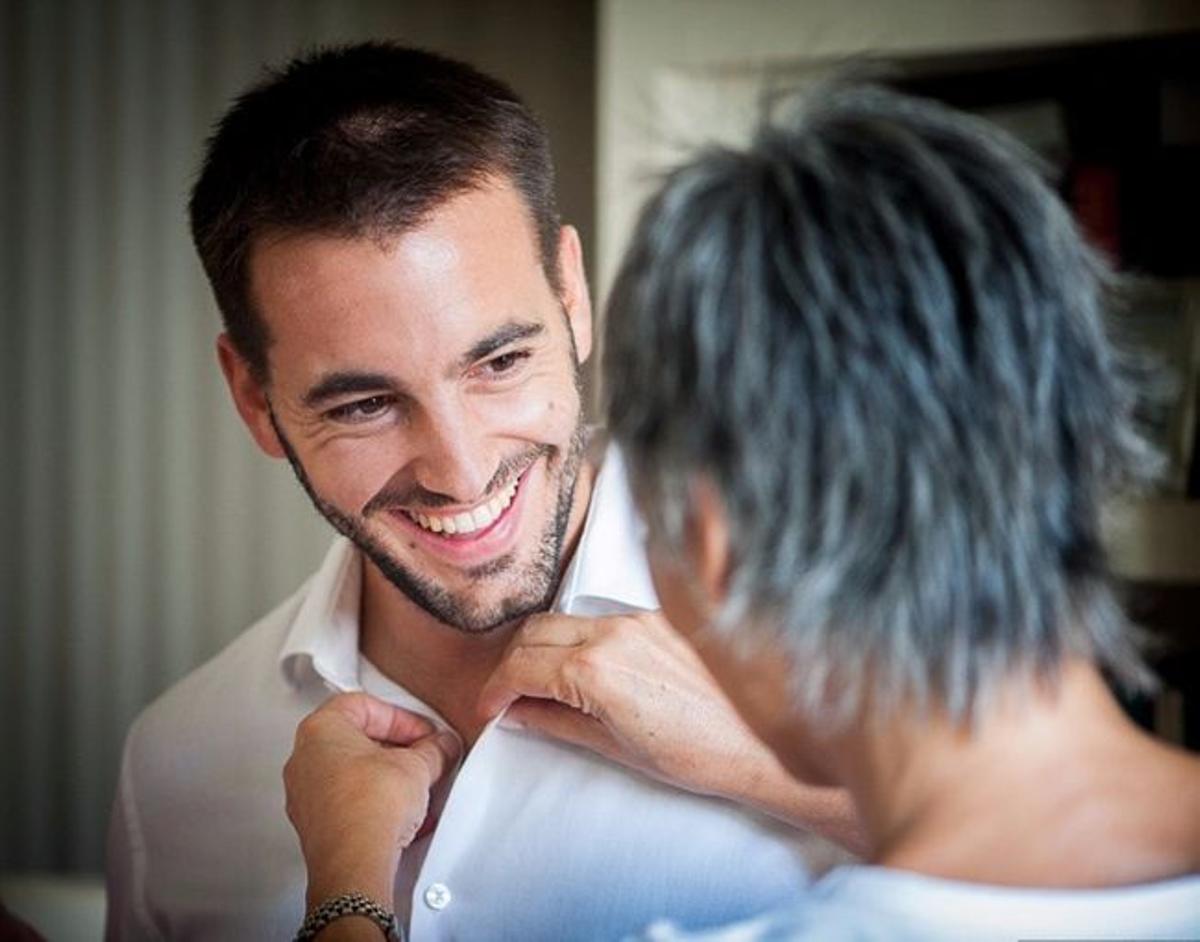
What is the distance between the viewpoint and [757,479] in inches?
21.9

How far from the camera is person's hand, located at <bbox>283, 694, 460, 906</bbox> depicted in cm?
82

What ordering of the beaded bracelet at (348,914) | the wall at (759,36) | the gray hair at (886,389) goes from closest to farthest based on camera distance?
the gray hair at (886,389) < the beaded bracelet at (348,914) < the wall at (759,36)

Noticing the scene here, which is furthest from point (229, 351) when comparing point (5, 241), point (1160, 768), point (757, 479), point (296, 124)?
point (1160, 768)

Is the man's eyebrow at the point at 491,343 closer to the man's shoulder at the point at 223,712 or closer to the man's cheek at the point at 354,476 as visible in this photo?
the man's cheek at the point at 354,476

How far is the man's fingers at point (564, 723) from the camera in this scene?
0.84 metres

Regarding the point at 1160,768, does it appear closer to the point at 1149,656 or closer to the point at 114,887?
the point at 1149,656

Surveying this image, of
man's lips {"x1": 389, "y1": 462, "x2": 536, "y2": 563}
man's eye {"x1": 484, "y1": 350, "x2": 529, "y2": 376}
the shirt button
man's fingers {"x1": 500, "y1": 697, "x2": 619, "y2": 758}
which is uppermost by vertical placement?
man's eye {"x1": 484, "y1": 350, "x2": 529, "y2": 376}

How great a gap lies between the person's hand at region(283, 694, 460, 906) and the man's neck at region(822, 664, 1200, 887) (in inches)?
13.1

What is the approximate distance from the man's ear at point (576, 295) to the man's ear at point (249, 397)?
0.61 feet

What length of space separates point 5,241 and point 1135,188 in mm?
722

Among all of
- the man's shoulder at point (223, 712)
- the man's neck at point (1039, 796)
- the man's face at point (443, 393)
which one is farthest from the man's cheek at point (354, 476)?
the man's neck at point (1039, 796)

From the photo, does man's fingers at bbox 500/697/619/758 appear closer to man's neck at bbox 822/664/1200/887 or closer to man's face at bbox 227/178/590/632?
man's face at bbox 227/178/590/632

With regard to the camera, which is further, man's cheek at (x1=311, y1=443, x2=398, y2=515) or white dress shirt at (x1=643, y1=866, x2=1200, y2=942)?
man's cheek at (x1=311, y1=443, x2=398, y2=515)

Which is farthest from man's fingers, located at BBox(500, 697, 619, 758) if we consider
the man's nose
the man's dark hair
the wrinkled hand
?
the man's dark hair
